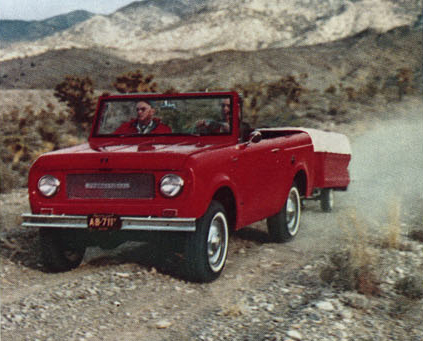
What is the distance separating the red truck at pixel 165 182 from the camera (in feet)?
18.8

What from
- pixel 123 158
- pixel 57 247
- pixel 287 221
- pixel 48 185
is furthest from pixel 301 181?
pixel 48 185

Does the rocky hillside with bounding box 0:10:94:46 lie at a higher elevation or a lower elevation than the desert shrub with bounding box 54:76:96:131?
higher

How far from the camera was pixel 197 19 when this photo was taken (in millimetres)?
83562

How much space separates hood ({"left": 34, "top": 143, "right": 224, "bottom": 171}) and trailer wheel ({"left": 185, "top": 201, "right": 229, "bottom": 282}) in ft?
1.88

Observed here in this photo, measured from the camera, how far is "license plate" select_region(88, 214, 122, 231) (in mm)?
5766

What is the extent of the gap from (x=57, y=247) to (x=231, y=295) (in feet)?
6.11

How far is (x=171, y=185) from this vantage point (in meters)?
5.69

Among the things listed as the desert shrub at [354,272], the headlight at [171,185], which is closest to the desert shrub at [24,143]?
the headlight at [171,185]

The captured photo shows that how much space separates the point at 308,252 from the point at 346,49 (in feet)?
176

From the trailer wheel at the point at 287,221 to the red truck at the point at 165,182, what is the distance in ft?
0.06

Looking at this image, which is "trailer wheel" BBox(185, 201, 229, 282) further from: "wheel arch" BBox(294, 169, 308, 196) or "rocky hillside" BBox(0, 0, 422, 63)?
"rocky hillside" BBox(0, 0, 422, 63)

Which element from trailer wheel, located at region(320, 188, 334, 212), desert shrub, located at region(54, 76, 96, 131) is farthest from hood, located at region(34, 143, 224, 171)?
desert shrub, located at region(54, 76, 96, 131)

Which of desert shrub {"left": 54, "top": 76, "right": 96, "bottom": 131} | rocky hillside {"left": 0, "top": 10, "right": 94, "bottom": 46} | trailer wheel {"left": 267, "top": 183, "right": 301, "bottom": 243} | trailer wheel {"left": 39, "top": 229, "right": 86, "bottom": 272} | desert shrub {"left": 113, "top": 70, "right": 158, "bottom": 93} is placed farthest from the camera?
rocky hillside {"left": 0, "top": 10, "right": 94, "bottom": 46}

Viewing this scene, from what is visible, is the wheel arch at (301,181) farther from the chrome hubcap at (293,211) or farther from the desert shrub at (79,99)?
the desert shrub at (79,99)
